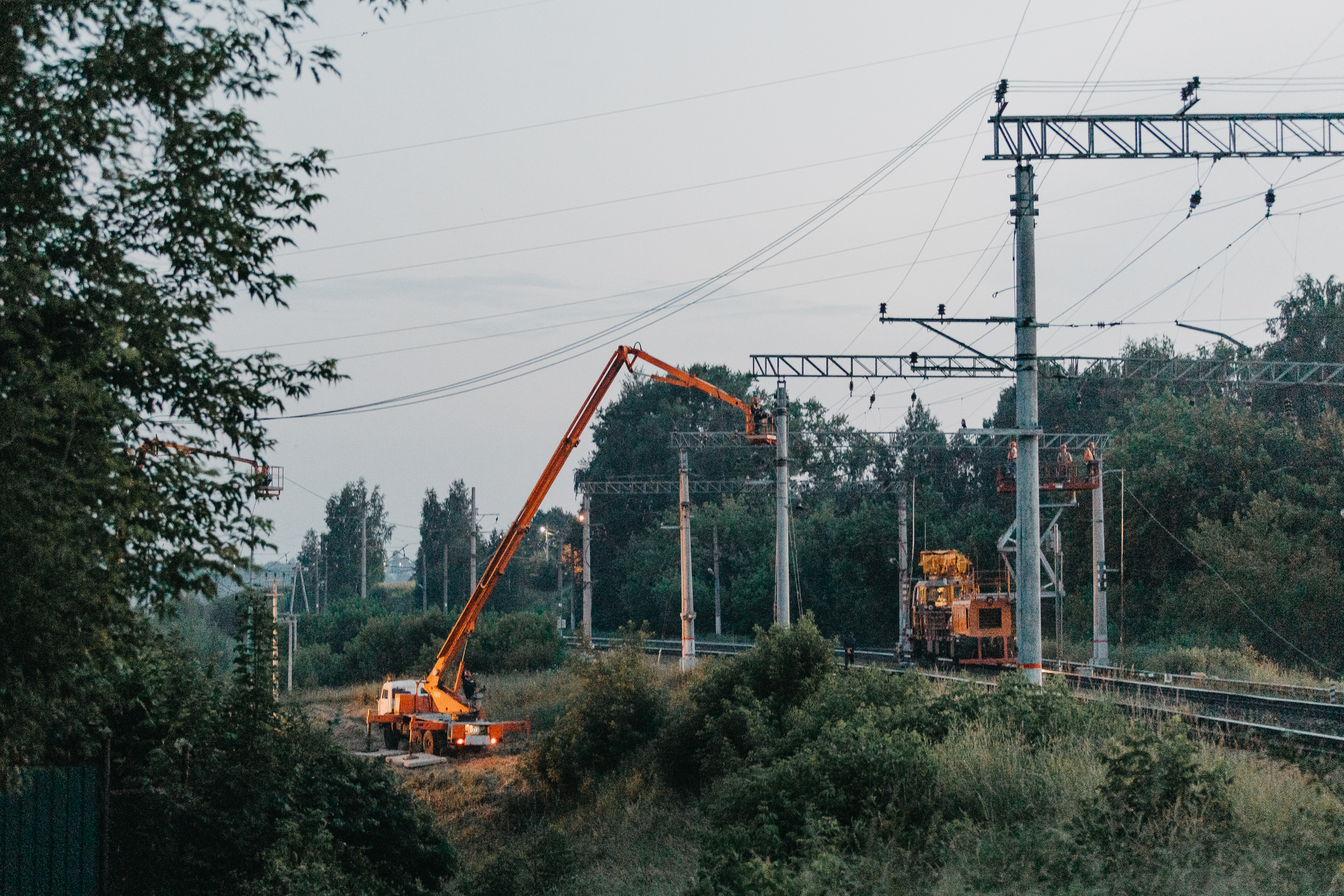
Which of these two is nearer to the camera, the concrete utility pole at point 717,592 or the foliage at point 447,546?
the concrete utility pole at point 717,592

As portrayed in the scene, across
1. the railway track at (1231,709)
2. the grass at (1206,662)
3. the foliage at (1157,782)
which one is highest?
the foliage at (1157,782)

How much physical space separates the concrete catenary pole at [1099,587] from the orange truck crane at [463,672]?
46.9 ft

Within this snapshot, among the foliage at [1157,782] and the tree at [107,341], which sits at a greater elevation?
the tree at [107,341]

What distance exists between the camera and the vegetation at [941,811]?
10.3 metres

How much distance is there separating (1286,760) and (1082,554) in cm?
4000

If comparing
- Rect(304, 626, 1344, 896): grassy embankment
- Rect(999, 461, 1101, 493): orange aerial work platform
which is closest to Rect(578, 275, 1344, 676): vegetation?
Rect(999, 461, 1101, 493): orange aerial work platform

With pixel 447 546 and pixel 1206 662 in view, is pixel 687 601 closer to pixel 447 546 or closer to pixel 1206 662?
pixel 1206 662

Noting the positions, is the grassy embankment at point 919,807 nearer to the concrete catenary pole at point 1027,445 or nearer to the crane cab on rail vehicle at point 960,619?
the concrete catenary pole at point 1027,445

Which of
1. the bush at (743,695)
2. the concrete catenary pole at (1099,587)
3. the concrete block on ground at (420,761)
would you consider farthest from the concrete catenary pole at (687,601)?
the concrete catenary pole at (1099,587)

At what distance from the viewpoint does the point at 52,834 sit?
43.8ft

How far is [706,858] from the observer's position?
13.1 metres

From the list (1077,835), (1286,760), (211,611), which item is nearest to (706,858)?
(1077,835)

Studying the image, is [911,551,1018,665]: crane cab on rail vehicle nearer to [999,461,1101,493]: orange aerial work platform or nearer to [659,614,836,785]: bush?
[999,461,1101,493]: orange aerial work platform

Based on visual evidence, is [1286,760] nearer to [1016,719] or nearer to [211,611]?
[1016,719]
